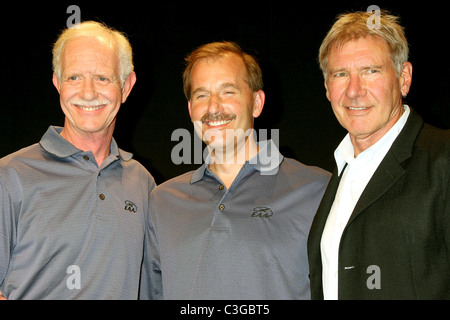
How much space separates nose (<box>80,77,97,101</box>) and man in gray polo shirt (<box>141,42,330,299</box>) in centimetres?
44

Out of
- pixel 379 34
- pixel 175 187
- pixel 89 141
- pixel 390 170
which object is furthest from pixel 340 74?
pixel 89 141

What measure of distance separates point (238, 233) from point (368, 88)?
2.42 feet

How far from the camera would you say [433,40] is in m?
2.72

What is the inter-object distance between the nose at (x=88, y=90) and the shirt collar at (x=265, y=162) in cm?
56

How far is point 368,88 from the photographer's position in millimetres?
1830

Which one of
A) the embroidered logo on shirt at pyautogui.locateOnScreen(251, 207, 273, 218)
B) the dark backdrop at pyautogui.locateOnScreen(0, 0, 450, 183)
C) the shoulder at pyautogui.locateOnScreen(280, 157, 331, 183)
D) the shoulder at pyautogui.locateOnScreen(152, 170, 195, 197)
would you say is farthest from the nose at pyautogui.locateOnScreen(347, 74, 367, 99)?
the dark backdrop at pyautogui.locateOnScreen(0, 0, 450, 183)

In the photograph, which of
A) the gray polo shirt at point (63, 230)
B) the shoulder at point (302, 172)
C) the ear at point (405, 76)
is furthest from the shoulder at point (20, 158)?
the ear at point (405, 76)

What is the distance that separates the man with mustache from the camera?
1.90 metres

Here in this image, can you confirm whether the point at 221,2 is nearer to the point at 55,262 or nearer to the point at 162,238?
the point at 162,238

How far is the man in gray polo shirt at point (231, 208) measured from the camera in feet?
6.30

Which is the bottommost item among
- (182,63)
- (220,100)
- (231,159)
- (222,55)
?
(231,159)

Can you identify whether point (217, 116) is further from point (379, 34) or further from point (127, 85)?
point (379, 34)

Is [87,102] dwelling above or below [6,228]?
above
